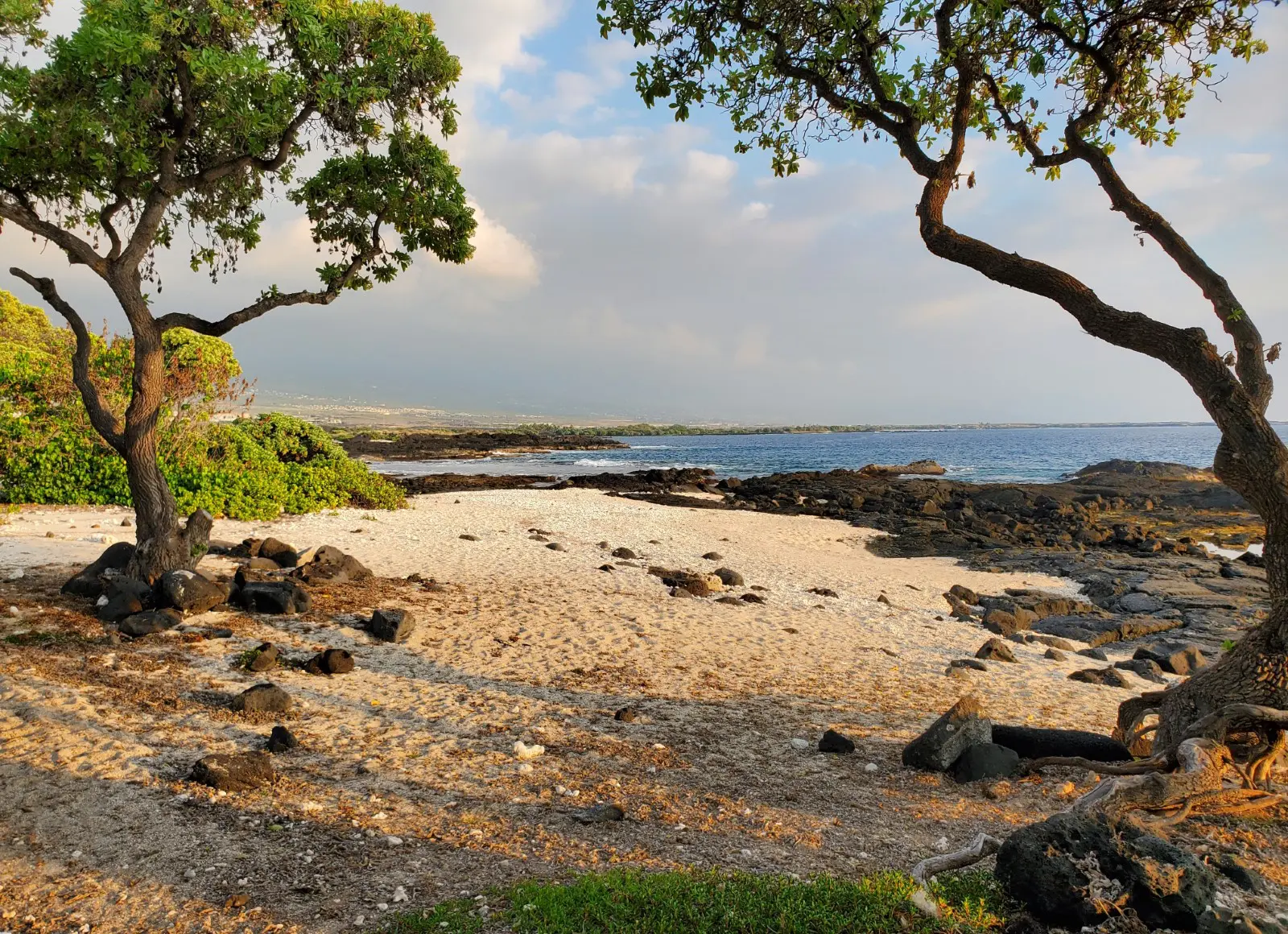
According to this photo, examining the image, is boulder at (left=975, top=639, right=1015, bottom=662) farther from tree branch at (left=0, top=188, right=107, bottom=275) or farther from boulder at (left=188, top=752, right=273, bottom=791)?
tree branch at (left=0, top=188, right=107, bottom=275)

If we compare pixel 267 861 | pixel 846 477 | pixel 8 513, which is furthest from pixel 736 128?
pixel 846 477

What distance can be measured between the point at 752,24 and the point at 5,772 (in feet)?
35.3

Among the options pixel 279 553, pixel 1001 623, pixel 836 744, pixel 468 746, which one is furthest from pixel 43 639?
pixel 1001 623

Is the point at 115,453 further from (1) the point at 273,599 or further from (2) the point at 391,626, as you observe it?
(2) the point at 391,626

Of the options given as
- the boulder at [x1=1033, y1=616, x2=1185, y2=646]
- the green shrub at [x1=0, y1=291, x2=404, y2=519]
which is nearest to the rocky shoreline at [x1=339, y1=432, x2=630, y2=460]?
the green shrub at [x1=0, y1=291, x2=404, y2=519]

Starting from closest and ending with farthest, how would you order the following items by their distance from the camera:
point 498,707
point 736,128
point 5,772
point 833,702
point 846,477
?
point 5,772 → point 498,707 → point 833,702 → point 736,128 → point 846,477

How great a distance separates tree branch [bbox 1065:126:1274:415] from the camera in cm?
607

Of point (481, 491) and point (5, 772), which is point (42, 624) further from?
point (481, 491)

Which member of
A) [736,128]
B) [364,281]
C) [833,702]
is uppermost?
[736,128]

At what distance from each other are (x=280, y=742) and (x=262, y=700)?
1038 mm

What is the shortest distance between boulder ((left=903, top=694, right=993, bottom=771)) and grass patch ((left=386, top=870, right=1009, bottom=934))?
2.45 metres

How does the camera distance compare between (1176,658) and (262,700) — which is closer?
(262,700)

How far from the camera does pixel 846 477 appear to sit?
150ft

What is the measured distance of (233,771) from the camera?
6016 mm
